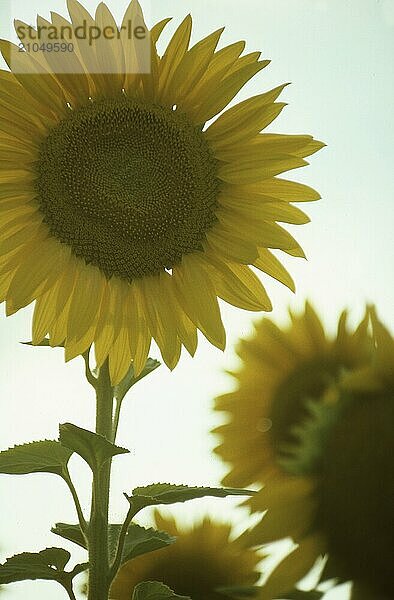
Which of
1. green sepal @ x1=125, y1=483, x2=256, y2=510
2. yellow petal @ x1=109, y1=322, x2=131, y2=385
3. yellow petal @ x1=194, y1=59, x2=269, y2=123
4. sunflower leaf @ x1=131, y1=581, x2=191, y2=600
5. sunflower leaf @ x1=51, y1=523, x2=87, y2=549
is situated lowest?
sunflower leaf @ x1=131, y1=581, x2=191, y2=600

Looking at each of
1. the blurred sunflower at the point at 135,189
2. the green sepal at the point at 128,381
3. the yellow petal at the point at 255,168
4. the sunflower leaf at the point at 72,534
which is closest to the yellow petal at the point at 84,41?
the blurred sunflower at the point at 135,189

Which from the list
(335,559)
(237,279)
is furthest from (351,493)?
(237,279)

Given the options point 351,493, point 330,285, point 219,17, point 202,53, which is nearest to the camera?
point 351,493

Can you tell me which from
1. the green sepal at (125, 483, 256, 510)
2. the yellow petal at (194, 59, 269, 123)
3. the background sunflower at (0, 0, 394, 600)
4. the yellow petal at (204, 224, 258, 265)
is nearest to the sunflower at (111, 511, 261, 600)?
the background sunflower at (0, 0, 394, 600)

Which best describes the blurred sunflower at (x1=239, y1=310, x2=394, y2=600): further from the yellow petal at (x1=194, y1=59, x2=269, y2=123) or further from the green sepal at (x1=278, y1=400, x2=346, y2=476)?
the yellow petal at (x1=194, y1=59, x2=269, y2=123)

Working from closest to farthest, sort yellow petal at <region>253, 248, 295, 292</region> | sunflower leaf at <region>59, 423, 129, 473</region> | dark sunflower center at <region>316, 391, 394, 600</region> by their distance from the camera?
dark sunflower center at <region>316, 391, 394, 600</region>
sunflower leaf at <region>59, 423, 129, 473</region>
yellow petal at <region>253, 248, 295, 292</region>

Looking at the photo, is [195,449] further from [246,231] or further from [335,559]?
[335,559]
